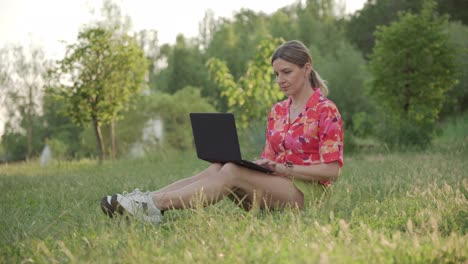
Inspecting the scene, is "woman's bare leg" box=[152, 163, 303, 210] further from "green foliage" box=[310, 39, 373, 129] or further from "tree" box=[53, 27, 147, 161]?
"green foliage" box=[310, 39, 373, 129]

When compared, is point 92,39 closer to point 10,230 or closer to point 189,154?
point 189,154

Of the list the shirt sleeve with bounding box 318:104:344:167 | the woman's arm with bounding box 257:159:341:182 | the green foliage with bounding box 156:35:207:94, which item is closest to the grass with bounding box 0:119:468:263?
the woman's arm with bounding box 257:159:341:182

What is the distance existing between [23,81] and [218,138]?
2605 centimetres

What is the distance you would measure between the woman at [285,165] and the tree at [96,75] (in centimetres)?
1235

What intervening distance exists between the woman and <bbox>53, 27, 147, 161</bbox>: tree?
12.4 metres

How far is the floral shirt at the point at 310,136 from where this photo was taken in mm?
4266

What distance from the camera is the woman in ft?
13.3

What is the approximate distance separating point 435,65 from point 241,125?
5470 millimetres

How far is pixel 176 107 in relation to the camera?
2597 cm

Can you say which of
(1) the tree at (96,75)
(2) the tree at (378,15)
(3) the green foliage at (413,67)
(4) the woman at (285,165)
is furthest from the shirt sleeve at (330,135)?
(2) the tree at (378,15)

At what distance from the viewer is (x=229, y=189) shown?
405 cm

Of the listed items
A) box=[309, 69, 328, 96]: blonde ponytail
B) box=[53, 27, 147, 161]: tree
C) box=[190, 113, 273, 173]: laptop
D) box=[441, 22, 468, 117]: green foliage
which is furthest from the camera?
box=[441, 22, 468, 117]: green foliage

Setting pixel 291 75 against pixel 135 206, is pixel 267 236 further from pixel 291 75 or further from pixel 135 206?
pixel 291 75

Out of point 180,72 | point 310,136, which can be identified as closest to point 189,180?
point 310,136
